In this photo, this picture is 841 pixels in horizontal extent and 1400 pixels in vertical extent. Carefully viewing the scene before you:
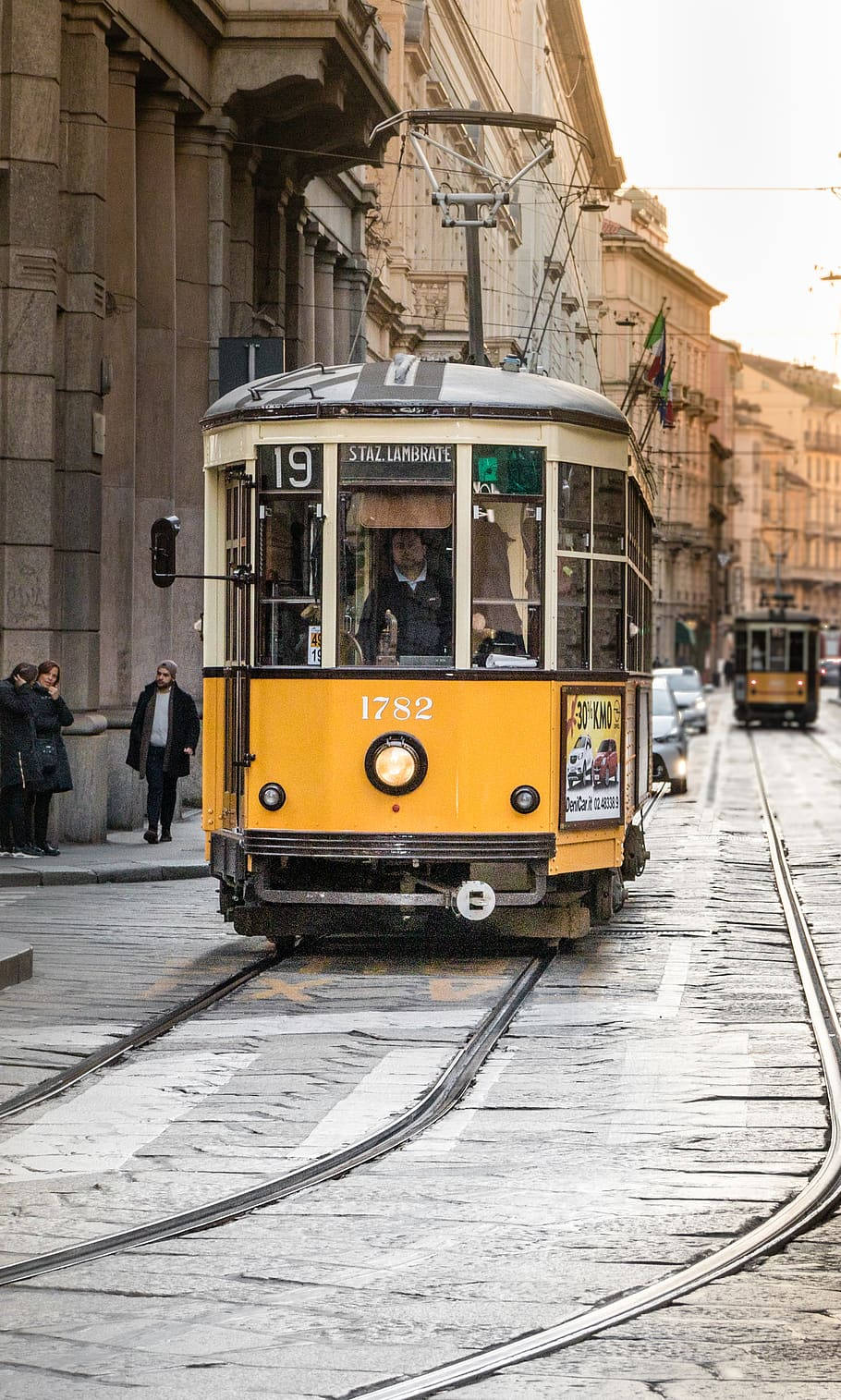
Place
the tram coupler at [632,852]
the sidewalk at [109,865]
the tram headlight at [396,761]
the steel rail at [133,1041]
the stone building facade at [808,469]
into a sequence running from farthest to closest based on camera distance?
the stone building facade at [808,469] < the sidewalk at [109,865] < the tram coupler at [632,852] < the tram headlight at [396,761] < the steel rail at [133,1041]

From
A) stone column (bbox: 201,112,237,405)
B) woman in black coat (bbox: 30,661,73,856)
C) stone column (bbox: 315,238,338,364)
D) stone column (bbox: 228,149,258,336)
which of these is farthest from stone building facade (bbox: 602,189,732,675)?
woman in black coat (bbox: 30,661,73,856)

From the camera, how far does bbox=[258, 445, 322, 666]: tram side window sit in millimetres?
12133

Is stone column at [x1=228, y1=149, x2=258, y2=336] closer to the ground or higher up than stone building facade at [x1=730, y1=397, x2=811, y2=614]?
closer to the ground

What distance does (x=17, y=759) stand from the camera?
691 inches

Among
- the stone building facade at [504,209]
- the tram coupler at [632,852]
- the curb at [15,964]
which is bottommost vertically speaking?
the curb at [15,964]

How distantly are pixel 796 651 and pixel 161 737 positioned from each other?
4173 cm

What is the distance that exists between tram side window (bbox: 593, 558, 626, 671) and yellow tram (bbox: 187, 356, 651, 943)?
0.22 metres

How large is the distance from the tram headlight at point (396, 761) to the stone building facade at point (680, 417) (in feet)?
202

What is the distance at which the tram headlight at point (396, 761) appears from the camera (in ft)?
39.3

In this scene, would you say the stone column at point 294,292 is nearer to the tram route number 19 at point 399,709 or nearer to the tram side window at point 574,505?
the tram side window at point 574,505

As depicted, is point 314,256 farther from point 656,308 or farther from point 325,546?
point 656,308

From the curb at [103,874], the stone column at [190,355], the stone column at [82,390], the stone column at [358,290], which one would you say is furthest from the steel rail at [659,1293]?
the stone column at [358,290]

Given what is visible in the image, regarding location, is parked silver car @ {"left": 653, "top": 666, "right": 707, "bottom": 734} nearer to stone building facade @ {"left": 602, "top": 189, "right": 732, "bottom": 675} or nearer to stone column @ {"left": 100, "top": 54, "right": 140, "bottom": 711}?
stone building facade @ {"left": 602, "top": 189, "right": 732, "bottom": 675}

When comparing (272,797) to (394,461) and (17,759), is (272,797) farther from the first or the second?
(17,759)
